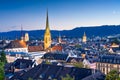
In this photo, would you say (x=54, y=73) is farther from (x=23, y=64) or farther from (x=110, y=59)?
(x=110, y=59)

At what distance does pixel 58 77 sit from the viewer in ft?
151

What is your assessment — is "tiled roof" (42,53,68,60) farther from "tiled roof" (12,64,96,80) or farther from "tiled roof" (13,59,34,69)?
"tiled roof" (12,64,96,80)

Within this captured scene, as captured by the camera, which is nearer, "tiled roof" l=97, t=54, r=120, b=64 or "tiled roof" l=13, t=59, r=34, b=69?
"tiled roof" l=13, t=59, r=34, b=69

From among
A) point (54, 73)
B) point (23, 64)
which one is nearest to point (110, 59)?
point (23, 64)

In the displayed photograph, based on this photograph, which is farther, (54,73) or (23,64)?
(23,64)

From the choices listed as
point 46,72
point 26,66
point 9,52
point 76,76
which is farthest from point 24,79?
point 9,52

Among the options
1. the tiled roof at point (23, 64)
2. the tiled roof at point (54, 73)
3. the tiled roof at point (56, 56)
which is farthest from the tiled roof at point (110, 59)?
the tiled roof at point (54, 73)

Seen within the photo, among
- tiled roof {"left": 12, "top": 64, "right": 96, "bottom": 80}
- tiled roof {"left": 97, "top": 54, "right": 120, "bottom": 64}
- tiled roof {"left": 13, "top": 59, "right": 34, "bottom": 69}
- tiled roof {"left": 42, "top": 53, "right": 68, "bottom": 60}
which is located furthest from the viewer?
tiled roof {"left": 42, "top": 53, "right": 68, "bottom": 60}

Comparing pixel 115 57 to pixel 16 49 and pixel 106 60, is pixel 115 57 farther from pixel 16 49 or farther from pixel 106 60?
pixel 16 49

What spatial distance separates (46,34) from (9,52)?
1494 cm

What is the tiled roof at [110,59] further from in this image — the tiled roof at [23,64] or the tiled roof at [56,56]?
the tiled roof at [23,64]

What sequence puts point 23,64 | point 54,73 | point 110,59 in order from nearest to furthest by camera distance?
point 54,73
point 23,64
point 110,59

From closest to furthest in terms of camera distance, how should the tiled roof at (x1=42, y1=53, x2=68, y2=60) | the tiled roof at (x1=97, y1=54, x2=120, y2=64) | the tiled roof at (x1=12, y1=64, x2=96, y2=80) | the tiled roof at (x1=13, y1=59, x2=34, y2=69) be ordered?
the tiled roof at (x1=12, y1=64, x2=96, y2=80) → the tiled roof at (x1=13, y1=59, x2=34, y2=69) → the tiled roof at (x1=97, y1=54, x2=120, y2=64) → the tiled roof at (x1=42, y1=53, x2=68, y2=60)

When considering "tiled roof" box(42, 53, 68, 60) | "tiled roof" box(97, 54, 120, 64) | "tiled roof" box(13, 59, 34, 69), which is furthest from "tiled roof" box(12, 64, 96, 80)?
"tiled roof" box(42, 53, 68, 60)
